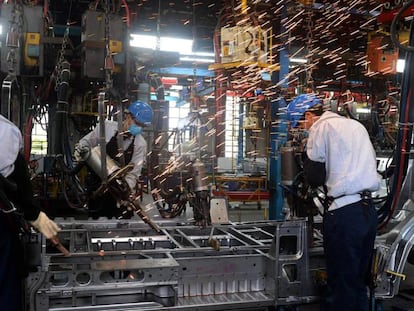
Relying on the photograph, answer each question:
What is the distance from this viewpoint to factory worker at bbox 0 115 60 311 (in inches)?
104

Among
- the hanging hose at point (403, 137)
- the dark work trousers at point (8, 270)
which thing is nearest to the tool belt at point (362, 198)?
the hanging hose at point (403, 137)

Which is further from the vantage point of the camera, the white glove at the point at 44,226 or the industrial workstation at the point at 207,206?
the industrial workstation at the point at 207,206

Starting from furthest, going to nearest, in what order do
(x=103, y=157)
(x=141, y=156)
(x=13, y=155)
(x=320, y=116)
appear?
1. (x=141, y=156)
2. (x=320, y=116)
3. (x=103, y=157)
4. (x=13, y=155)

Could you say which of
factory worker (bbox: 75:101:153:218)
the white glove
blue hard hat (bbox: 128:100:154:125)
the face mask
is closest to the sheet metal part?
the white glove

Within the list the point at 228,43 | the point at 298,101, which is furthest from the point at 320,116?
the point at 228,43

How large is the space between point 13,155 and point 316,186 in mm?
2044

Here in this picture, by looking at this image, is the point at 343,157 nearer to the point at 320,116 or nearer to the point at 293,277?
the point at 320,116

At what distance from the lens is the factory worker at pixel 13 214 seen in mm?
2646

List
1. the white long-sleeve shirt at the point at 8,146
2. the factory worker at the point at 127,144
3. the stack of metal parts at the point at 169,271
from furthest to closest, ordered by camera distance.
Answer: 1. the factory worker at the point at 127,144
2. the stack of metal parts at the point at 169,271
3. the white long-sleeve shirt at the point at 8,146

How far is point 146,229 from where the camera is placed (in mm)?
4078

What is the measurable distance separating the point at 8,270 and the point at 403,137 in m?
2.92

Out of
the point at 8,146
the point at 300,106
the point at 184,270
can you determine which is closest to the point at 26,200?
the point at 8,146

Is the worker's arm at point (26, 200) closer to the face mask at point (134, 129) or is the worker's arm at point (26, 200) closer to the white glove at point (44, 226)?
the white glove at point (44, 226)

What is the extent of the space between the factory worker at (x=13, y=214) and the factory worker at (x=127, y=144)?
2032mm
